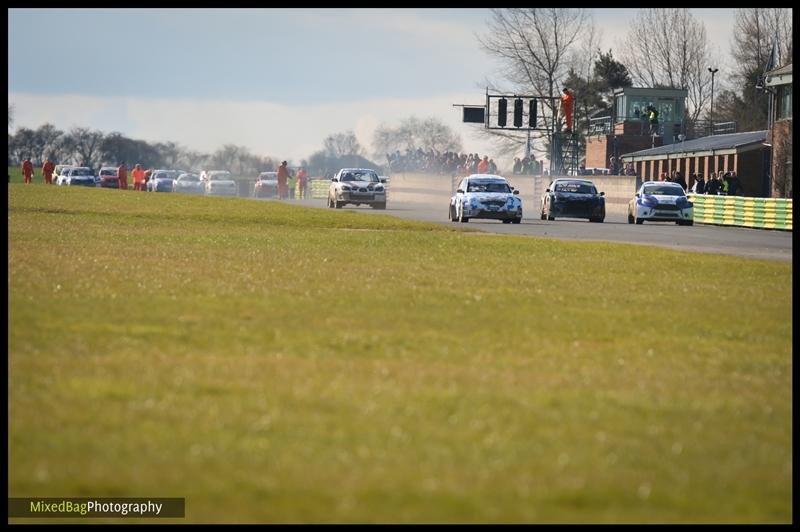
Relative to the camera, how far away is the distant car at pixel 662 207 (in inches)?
1805

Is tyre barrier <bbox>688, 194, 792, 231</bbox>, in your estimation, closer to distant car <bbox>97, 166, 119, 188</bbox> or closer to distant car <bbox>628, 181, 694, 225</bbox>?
distant car <bbox>628, 181, 694, 225</bbox>

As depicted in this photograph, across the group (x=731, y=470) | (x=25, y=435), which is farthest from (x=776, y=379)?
(x=25, y=435)

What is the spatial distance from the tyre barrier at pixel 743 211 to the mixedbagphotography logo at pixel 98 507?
38.2 meters

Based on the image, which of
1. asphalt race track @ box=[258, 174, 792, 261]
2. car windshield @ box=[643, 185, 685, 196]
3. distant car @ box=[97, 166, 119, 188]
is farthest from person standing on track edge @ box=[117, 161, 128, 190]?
car windshield @ box=[643, 185, 685, 196]

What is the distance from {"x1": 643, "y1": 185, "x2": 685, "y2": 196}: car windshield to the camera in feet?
155

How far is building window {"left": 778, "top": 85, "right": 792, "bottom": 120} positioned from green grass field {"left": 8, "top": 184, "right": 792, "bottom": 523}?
46.3 m

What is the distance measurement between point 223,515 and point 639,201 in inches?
1616

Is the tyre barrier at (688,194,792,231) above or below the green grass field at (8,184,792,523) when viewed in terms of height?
above

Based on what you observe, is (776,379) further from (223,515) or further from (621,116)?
(621,116)

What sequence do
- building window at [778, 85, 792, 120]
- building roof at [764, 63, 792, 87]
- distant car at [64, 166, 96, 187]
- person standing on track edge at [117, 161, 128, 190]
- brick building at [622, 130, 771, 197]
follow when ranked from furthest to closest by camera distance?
1. distant car at [64, 166, 96, 187]
2. person standing on track edge at [117, 161, 128, 190]
3. brick building at [622, 130, 771, 197]
4. building window at [778, 85, 792, 120]
5. building roof at [764, 63, 792, 87]

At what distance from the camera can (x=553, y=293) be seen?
56.3 ft

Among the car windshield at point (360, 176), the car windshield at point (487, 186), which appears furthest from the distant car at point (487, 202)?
the car windshield at point (360, 176)

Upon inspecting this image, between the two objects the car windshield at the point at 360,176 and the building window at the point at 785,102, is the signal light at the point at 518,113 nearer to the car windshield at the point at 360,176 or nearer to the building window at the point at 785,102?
the building window at the point at 785,102

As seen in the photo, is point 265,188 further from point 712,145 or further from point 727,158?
point 727,158
